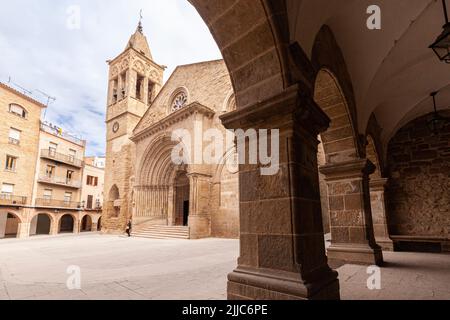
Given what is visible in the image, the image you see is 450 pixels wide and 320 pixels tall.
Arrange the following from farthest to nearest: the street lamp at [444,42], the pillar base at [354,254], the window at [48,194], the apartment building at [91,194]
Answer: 1. the apartment building at [91,194]
2. the window at [48,194]
3. the pillar base at [354,254]
4. the street lamp at [444,42]

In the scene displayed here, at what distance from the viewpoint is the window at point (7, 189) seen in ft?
50.0

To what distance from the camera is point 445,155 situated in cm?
650

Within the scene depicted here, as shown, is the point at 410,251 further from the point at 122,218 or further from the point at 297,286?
the point at 122,218

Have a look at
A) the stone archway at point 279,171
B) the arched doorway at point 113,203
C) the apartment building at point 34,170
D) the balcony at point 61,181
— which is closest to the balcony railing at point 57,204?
the apartment building at point 34,170

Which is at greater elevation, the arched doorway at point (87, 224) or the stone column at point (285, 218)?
the stone column at point (285, 218)

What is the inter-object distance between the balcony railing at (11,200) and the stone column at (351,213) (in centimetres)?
1830

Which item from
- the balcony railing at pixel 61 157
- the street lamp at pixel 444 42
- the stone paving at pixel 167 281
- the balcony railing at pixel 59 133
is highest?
the balcony railing at pixel 59 133

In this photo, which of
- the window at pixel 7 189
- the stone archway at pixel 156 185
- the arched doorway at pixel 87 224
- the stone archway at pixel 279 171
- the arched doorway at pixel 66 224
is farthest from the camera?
the arched doorway at pixel 87 224

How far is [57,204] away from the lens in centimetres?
1883

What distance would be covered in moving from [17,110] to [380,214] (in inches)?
814

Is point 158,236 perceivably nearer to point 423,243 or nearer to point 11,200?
point 423,243

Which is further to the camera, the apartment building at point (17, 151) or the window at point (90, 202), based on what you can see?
the window at point (90, 202)

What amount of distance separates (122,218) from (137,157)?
3.92 m

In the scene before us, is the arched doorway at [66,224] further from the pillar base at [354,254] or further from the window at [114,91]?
the pillar base at [354,254]
